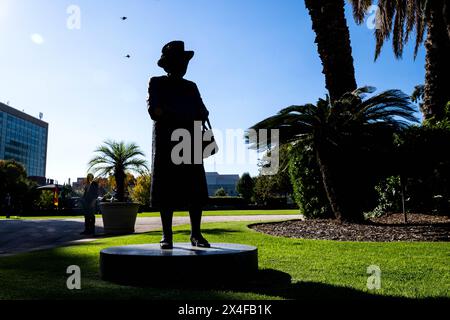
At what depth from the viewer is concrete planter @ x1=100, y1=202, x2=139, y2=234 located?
12500 millimetres

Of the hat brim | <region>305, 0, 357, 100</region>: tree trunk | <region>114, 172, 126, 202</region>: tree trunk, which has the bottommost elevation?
<region>114, 172, 126, 202</region>: tree trunk

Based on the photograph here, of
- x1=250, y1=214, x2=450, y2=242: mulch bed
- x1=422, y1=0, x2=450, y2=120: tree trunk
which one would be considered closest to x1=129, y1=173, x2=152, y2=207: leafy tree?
Result: x1=422, y1=0, x2=450, y2=120: tree trunk

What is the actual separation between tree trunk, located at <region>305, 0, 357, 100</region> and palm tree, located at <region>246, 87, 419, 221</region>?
1309 mm

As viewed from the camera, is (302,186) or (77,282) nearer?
(77,282)

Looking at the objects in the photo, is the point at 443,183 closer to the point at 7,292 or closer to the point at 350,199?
the point at 350,199

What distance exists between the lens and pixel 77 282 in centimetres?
408

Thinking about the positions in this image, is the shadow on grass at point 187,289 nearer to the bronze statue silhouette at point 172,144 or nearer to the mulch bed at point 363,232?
the bronze statue silhouette at point 172,144

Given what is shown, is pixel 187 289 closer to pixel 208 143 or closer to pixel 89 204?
pixel 208 143

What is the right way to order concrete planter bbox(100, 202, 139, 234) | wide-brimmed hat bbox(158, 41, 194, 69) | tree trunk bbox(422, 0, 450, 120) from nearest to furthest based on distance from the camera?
wide-brimmed hat bbox(158, 41, 194, 69) → concrete planter bbox(100, 202, 139, 234) → tree trunk bbox(422, 0, 450, 120)

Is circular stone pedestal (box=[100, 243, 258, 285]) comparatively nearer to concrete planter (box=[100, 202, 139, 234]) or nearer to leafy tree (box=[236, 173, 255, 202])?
concrete planter (box=[100, 202, 139, 234])
